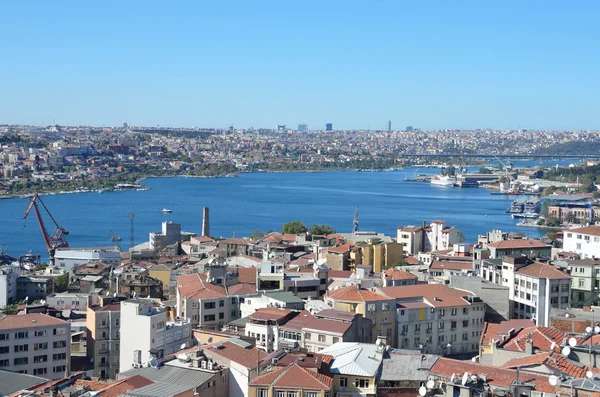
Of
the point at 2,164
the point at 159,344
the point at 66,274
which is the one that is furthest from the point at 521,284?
the point at 2,164

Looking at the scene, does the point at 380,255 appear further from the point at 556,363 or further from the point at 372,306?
the point at 556,363

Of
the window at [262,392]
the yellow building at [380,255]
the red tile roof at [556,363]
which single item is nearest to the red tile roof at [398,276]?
the yellow building at [380,255]

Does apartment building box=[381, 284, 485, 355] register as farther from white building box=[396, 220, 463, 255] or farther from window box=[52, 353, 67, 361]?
white building box=[396, 220, 463, 255]

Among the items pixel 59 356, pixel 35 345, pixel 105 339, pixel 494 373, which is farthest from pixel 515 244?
pixel 494 373

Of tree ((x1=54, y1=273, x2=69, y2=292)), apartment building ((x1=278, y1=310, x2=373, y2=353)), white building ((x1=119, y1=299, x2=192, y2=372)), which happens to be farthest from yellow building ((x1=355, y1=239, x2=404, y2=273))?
white building ((x1=119, y1=299, x2=192, y2=372))

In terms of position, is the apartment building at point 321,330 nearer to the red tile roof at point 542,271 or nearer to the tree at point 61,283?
the red tile roof at point 542,271
